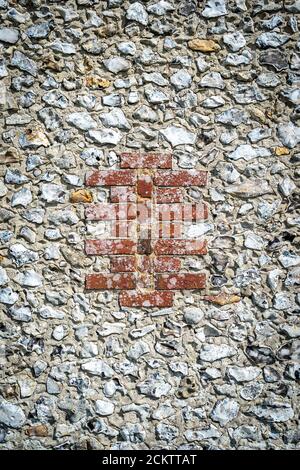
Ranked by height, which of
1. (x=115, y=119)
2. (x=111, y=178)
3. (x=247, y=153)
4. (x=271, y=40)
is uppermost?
(x=271, y=40)

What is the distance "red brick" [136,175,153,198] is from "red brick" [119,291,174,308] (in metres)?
0.53

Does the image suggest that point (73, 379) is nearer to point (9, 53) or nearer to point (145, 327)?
point (145, 327)

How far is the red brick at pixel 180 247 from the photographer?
108 inches

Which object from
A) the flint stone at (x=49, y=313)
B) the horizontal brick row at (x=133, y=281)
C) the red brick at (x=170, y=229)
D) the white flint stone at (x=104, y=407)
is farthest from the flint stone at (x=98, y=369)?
the red brick at (x=170, y=229)

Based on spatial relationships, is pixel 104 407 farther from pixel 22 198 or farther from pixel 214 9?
pixel 214 9

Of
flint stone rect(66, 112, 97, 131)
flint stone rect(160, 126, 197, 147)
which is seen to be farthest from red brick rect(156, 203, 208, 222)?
flint stone rect(66, 112, 97, 131)

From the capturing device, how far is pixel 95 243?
2723 millimetres

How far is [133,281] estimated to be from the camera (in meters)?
2.72

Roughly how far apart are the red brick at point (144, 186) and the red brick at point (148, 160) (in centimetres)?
6

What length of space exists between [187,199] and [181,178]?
0.12m

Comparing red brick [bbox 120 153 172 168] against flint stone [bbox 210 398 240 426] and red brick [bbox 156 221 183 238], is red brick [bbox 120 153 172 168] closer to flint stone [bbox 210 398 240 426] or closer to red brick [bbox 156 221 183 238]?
red brick [bbox 156 221 183 238]

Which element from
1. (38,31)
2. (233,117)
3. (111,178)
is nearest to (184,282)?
(111,178)
